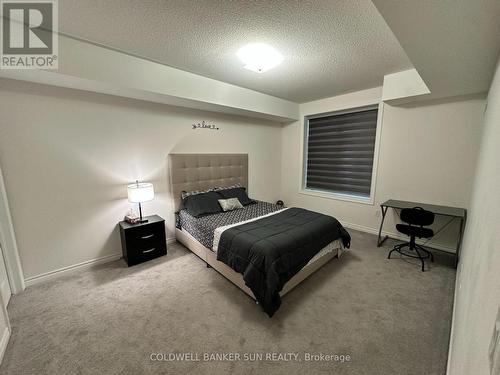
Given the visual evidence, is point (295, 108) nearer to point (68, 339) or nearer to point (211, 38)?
point (211, 38)

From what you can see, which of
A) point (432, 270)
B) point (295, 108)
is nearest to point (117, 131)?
point (295, 108)

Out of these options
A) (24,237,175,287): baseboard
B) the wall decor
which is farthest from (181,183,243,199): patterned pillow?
(24,237,175,287): baseboard

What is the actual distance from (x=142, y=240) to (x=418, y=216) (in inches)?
139

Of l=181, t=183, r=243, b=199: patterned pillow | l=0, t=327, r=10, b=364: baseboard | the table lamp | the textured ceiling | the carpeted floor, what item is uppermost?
the textured ceiling

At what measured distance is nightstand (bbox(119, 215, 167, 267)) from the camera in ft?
8.50

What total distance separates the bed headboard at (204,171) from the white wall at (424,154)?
6.69 ft

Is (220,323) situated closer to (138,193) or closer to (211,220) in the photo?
(211,220)

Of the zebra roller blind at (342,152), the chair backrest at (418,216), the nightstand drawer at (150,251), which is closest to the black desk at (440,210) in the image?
the chair backrest at (418,216)

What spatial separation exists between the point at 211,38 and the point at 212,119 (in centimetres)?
171

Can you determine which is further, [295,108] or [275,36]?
[295,108]

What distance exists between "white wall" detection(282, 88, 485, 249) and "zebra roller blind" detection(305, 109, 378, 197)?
23cm

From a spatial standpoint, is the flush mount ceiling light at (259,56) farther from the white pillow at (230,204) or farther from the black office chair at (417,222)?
the black office chair at (417,222)

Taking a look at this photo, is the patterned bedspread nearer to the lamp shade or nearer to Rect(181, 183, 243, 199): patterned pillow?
Rect(181, 183, 243, 199): patterned pillow

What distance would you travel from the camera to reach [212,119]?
142 inches
